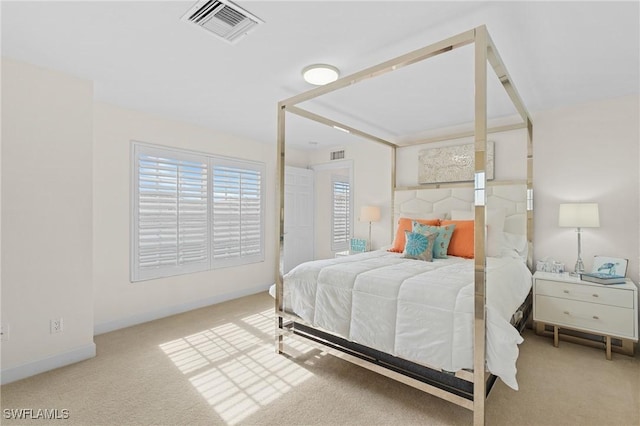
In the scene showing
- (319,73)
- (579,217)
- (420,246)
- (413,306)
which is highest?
(319,73)

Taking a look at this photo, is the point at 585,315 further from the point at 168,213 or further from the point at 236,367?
the point at 168,213

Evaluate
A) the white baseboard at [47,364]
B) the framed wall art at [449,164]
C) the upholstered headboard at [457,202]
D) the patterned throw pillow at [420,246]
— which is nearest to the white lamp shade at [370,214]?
the upholstered headboard at [457,202]

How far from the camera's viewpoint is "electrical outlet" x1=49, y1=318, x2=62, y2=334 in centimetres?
254

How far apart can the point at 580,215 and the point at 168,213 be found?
172 inches

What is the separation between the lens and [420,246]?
10.2 ft

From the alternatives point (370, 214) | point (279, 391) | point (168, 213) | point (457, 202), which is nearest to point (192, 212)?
point (168, 213)

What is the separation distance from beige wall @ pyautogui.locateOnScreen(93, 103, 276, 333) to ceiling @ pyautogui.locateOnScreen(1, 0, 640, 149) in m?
0.28

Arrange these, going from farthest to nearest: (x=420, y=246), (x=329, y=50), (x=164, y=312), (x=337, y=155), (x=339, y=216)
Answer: (x=339, y=216)
(x=337, y=155)
(x=164, y=312)
(x=420, y=246)
(x=329, y=50)

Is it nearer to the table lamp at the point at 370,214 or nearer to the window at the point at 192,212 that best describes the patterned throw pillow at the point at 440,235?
the table lamp at the point at 370,214

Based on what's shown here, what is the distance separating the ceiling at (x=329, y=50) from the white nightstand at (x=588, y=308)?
1.76 m

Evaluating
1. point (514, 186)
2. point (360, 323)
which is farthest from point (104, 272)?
point (514, 186)

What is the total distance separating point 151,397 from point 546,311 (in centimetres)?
338

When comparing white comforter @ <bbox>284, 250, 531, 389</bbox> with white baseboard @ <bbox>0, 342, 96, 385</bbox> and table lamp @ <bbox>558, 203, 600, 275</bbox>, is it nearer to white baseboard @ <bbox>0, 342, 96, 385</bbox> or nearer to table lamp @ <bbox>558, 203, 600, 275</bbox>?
table lamp @ <bbox>558, 203, 600, 275</bbox>

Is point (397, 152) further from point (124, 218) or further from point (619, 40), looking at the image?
point (124, 218)
